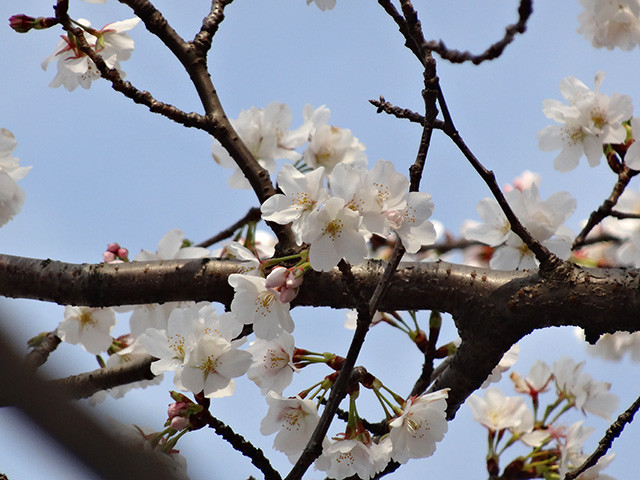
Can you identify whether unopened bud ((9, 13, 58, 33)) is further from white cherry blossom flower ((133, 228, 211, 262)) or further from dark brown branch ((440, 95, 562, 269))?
dark brown branch ((440, 95, 562, 269))

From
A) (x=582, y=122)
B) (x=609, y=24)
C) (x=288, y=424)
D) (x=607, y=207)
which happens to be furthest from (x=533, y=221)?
(x=609, y=24)

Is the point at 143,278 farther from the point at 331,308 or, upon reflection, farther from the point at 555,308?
the point at 555,308

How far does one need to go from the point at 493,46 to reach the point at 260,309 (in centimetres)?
88

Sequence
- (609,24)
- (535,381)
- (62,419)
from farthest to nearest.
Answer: (535,381), (609,24), (62,419)

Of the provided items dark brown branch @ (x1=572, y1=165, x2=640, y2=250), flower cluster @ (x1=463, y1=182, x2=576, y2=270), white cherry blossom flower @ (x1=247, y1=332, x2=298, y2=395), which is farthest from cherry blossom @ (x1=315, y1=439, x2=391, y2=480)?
dark brown branch @ (x1=572, y1=165, x2=640, y2=250)

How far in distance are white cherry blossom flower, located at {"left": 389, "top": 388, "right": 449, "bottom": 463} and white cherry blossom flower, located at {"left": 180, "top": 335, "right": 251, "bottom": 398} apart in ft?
1.50

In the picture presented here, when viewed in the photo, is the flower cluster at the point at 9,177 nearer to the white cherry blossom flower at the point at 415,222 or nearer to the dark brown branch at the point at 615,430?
the white cherry blossom flower at the point at 415,222

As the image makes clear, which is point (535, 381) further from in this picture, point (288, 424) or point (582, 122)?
point (288, 424)

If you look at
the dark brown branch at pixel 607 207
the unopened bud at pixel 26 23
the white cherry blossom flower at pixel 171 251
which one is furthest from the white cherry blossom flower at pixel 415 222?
the unopened bud at pixel 26 23

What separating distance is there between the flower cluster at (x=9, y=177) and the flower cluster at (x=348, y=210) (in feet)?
4.45

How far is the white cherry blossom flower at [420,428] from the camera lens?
1.79 meters

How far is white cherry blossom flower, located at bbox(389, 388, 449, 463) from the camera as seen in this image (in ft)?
5.89

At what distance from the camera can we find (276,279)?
167 centimetres

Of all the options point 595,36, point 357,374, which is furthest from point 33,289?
point 595,36
